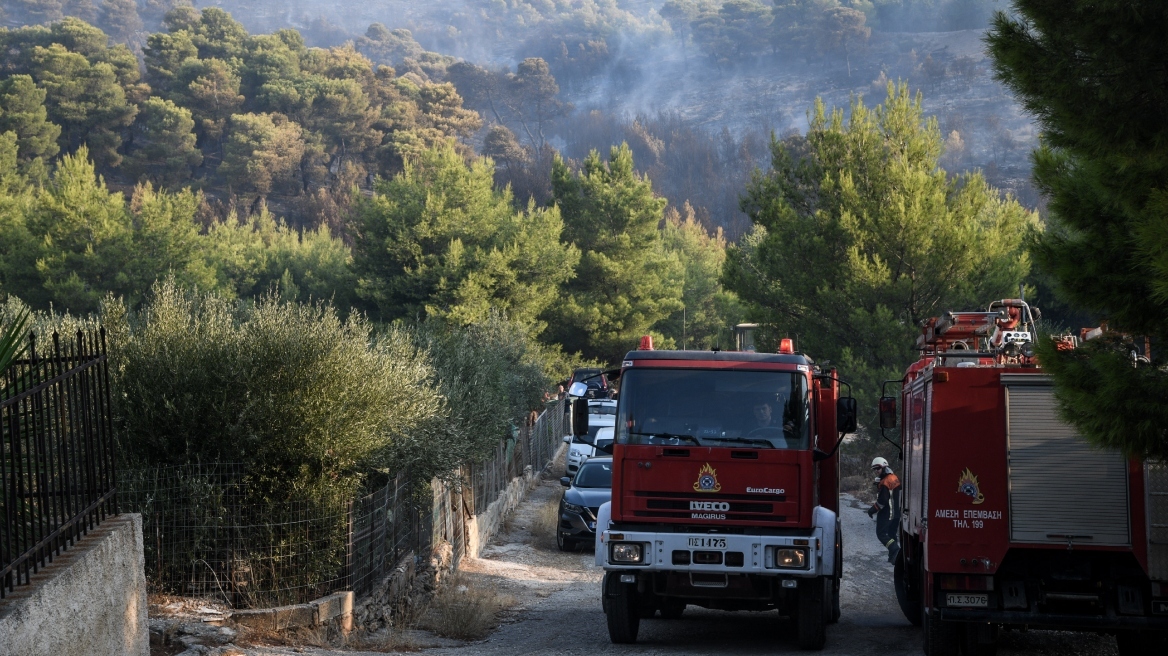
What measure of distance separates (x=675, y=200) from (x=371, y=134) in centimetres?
5832

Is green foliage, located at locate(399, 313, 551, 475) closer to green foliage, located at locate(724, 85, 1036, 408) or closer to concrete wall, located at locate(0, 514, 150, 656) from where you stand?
concrete wall, located at locate(0, 514, 150, 656)

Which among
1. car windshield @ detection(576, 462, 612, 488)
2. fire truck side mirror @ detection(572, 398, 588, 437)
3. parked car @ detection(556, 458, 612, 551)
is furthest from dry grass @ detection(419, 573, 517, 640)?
car windshield @ detection(576, 462, 612, 488)

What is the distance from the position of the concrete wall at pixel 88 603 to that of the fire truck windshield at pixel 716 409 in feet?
16.1

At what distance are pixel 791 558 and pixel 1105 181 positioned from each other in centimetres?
484

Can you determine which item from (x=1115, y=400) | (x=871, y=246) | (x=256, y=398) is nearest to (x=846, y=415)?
(x=1115, y=400)

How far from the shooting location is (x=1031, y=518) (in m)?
9.50

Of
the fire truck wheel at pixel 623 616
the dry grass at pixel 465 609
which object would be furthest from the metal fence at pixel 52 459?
the dry grass at pixel 465 609

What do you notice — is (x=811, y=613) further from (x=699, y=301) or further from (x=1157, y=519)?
(x=699, y=301)

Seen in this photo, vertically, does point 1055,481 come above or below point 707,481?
above

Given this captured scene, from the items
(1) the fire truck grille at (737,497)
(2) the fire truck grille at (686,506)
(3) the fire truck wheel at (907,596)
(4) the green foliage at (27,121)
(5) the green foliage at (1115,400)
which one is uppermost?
(4) the green foliage at (27,121)

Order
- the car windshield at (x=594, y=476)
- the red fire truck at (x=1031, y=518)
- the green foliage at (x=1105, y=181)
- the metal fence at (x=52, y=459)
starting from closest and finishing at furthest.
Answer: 1. the metal fence at (x=52, y=459)
2. the green foliage at (x=1105, y=181)
3. the red fire truck at (x=1031, y=518)
4. the car windshield at (x=594, y=476)

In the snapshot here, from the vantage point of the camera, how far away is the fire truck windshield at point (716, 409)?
11.1 meters

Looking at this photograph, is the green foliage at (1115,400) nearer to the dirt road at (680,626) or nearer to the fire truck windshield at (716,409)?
the fire truck windshield at (716,409)

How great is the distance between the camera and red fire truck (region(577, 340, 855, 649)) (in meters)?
10.8
